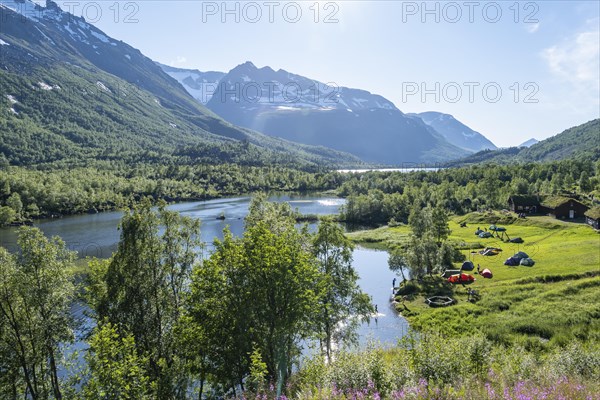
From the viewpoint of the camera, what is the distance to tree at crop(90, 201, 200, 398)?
2447 cm

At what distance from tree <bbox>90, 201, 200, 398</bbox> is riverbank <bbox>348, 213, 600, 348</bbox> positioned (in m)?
16.7

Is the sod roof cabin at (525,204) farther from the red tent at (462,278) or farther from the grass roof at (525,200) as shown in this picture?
the red tent at (462,278)

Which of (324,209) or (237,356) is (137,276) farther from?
(324,209)

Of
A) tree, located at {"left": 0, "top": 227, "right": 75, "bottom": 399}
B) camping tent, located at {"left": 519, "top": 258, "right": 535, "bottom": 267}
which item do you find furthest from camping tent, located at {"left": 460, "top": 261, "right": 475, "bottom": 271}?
tree, located at {"left": 0, "top": 227, "right": 75, "bottom": 399}

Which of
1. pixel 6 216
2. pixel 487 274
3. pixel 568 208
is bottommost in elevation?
pixel 487 274

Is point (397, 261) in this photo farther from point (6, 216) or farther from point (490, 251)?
point (6, 216)

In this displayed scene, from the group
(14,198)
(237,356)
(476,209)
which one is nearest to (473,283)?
(237,356)

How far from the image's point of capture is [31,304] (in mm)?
20828

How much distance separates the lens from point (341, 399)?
Result: 38.0 ft

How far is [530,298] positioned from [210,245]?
60.8 metres

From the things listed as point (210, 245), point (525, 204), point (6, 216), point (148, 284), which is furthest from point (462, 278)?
point (6, 216)

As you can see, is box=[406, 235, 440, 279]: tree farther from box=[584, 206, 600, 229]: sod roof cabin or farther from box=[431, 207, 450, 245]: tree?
box=[584, 206, 600, 229]: sod roof cabin

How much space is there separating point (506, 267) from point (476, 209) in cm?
8383

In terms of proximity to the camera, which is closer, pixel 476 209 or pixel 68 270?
pixel 68 270
